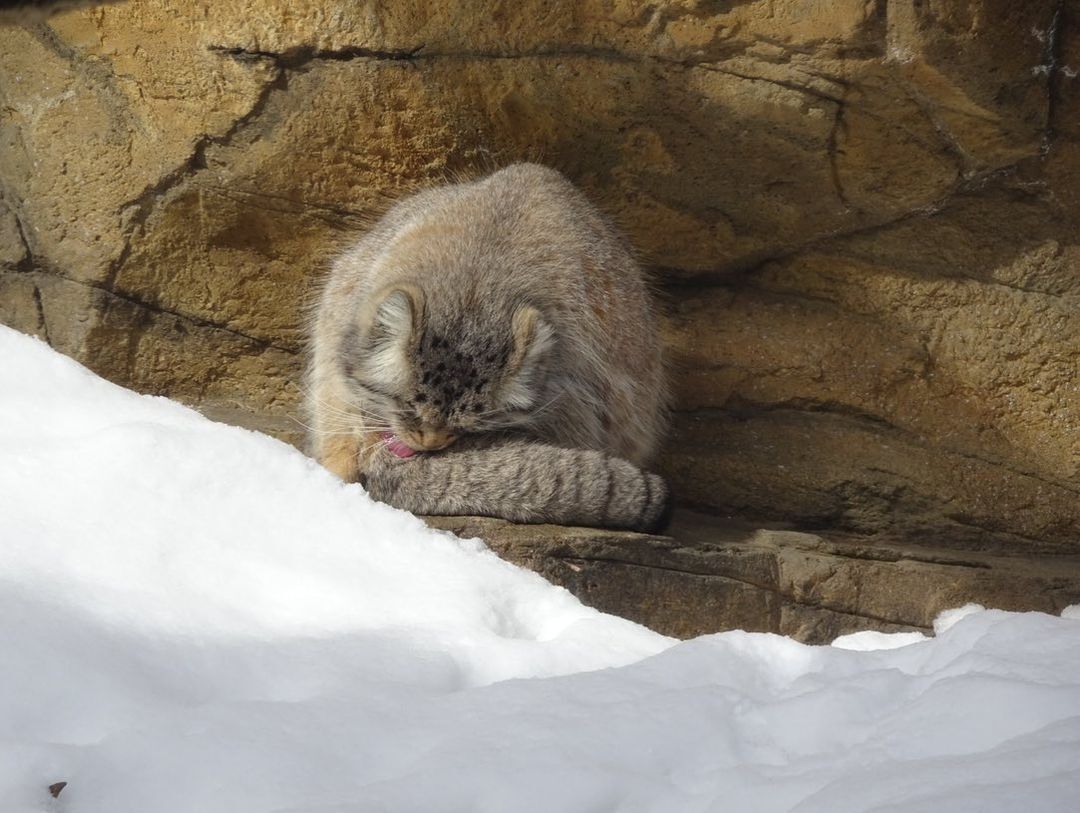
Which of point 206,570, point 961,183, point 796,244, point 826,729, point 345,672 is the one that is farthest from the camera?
point 796,244

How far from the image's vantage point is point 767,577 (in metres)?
4.85

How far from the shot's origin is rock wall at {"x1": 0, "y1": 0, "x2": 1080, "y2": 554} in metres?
5.31

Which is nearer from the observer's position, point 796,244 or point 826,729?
point 826,729

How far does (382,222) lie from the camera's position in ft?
19.0

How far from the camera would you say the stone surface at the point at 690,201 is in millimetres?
5312

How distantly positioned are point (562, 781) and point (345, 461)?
8.78 ft

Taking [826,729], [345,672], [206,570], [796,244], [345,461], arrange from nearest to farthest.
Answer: [826,729] < [345,672] < [206,570] < [345,461] < [796,244]

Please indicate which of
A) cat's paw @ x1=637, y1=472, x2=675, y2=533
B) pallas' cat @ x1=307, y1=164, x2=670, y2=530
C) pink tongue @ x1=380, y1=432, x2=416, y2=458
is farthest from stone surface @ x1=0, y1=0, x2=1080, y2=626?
pink tongue @ x1=380, y1=432, x2=416, y2=458

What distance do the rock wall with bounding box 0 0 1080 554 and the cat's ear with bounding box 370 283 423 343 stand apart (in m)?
1.31

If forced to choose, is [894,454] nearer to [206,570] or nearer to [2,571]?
[206,570]

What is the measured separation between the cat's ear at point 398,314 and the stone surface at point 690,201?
1.31 meters

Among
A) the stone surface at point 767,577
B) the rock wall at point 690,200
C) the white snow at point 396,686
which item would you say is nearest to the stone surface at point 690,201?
the rock wall at point 690,200

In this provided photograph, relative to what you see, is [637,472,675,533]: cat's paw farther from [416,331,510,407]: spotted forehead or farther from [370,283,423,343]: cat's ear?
[370,283,423,343]: cat's ear

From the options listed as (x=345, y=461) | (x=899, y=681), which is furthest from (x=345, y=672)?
(x=345, y=461)
